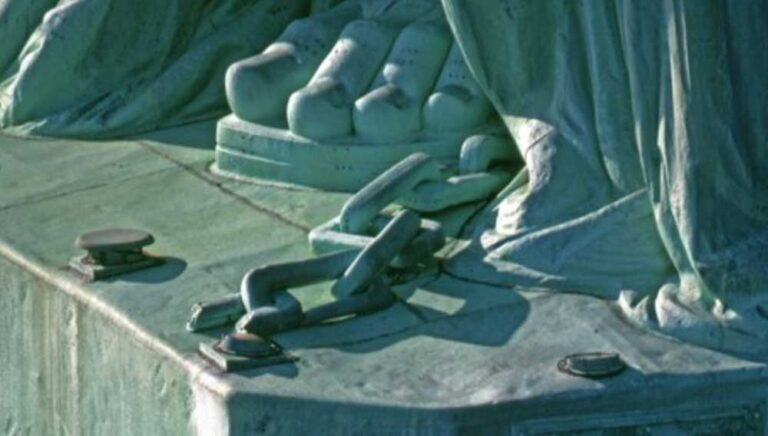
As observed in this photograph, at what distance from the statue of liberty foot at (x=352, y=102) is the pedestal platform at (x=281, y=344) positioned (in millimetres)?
85

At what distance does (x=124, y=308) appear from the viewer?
7.31 meters

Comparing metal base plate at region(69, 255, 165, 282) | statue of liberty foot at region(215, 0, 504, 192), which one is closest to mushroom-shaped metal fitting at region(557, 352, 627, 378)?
statue of liberty foot at region(215, 0, 504, 192)

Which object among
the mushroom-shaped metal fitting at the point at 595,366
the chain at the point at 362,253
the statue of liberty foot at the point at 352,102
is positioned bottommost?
the mushroom-shaped metal fitting at the point at 595,366

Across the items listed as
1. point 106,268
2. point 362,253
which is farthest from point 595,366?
point 106,268

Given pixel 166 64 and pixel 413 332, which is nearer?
pixel 413 332

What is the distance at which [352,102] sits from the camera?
7859mm

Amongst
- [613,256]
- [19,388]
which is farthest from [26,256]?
[613,256]

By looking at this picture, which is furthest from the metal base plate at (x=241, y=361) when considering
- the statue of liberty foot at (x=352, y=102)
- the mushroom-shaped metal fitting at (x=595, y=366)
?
the statue of liberty foot at (x=352, y=102)

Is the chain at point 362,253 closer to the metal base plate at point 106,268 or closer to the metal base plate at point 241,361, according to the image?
the metal base plate at point 241,361

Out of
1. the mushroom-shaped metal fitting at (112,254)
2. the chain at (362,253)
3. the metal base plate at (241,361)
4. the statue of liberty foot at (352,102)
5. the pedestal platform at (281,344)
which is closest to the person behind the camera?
the pedestal platform at (281,344)

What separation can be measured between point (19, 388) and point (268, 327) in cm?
105

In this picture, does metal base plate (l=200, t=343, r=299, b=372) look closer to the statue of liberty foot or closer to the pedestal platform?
the pedestal platform

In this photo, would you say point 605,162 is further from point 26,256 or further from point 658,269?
point 26,256

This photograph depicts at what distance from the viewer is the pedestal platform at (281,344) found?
265 inches
